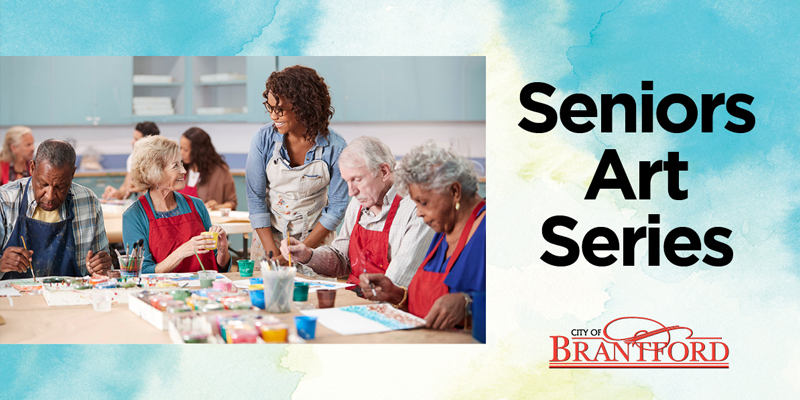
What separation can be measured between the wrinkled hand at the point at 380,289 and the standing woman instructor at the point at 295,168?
0.37m

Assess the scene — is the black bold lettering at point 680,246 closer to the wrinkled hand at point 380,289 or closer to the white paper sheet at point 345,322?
the wrinkled hand at point 380,289

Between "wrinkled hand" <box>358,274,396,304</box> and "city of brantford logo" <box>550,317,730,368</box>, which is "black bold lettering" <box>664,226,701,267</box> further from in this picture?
"wrinkled hand" <box>358,274,396,304</box>

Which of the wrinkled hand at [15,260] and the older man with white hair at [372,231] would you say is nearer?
the older man with white hair at [372,231]

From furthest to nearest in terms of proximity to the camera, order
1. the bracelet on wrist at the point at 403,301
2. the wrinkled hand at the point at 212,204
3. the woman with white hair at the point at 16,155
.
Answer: the wrinkled hand at the point at 212,204 < the woman with white hair at the point at 16,155 < the bracelet on wrist at the point at 403,301

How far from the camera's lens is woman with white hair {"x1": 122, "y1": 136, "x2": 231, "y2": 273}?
3.05 meters

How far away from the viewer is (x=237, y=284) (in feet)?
9.34

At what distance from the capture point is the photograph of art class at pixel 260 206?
8.38ft

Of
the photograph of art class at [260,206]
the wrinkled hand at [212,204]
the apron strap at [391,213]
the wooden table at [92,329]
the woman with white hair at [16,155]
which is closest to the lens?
the wooden table at [92,329]

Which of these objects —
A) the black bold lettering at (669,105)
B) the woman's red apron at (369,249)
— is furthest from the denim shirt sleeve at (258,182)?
Answer: the black bold lettering at (669,105)

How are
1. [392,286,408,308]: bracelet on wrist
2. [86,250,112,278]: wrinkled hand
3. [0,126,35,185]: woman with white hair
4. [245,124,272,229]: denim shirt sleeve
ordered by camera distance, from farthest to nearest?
[245,124,272,229]: denim shirt sleeve, [86,250,112,278]: wrinkled hand, [0,126,35,185]: woman with white hair, [392,286,408,308]: bracelet on wrist

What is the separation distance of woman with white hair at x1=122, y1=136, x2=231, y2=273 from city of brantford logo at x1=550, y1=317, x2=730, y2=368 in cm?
161

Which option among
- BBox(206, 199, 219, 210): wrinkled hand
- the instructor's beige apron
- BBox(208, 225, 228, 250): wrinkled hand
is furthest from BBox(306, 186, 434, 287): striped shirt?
BBox(206, 199, 219, 210): wrinkled hand

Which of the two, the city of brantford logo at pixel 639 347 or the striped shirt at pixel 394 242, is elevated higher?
the striped shirt at pixel 394 242

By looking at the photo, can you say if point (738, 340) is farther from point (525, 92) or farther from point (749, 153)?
point (525, 92)
